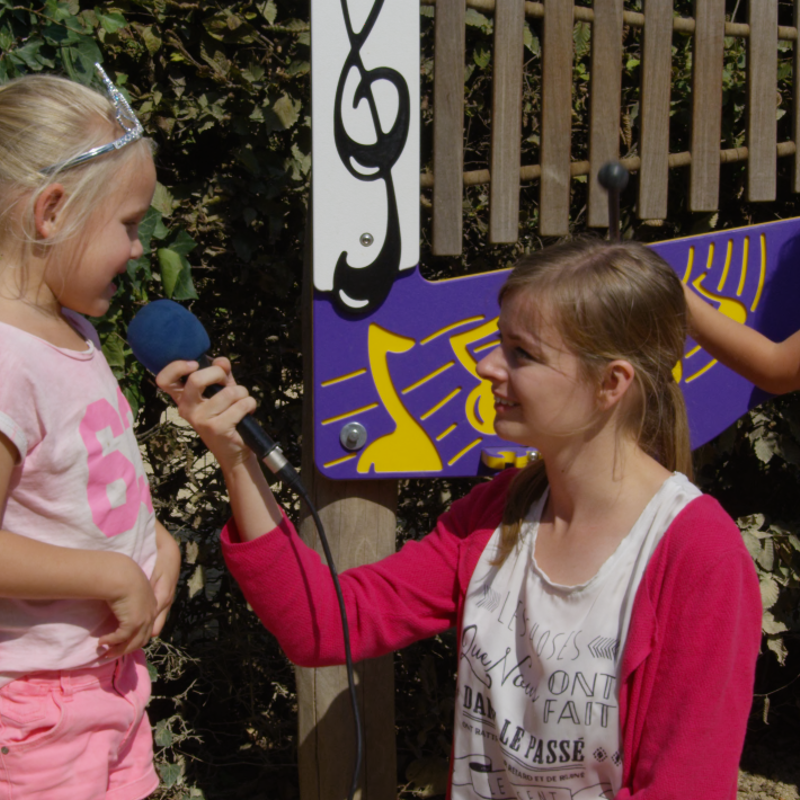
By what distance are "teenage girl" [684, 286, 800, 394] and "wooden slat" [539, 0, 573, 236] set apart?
45 centimetres

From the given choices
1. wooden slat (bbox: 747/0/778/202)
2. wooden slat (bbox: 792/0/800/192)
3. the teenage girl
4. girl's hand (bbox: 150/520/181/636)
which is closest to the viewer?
girl's hand (bbox: 150/520/181/636)

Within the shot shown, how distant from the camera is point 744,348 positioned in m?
1.86

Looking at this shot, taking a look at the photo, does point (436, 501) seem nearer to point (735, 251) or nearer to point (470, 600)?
point (735, 251)

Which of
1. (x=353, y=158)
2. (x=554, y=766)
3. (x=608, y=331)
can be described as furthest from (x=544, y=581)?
(x=353, y=158)

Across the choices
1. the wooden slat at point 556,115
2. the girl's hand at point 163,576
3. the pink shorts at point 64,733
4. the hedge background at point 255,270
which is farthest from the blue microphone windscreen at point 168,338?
the wooden slat at point 556,115

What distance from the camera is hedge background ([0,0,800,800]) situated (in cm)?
245

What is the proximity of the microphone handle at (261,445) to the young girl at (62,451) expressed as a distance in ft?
0.82

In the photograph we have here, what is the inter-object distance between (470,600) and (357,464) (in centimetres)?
59

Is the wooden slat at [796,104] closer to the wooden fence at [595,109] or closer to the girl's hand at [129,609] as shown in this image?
the wooden fence at [595,109]

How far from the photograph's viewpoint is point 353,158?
1990 millimetres

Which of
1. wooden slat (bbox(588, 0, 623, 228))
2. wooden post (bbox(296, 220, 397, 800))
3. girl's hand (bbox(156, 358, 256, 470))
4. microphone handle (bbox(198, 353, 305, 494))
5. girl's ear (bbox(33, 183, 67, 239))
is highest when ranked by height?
wooden slat (bbox(588, 0, 623, 228))

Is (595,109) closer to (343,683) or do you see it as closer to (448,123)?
(448,123)

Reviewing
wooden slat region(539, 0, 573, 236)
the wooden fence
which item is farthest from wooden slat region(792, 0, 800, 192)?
wooden slat region(539, 0, 573, 236)

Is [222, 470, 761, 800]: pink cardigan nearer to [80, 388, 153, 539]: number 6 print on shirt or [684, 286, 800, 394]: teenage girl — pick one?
[80, 388, 153, 539]: number 6 print on shirt
